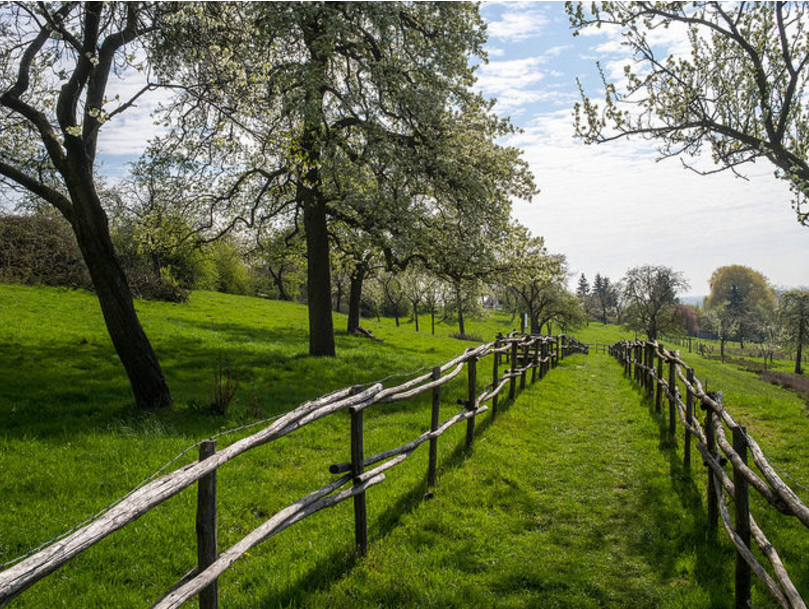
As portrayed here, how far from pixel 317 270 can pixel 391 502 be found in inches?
438

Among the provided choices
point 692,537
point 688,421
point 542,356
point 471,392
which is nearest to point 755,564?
point 692,537

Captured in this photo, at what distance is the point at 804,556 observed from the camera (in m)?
5.34

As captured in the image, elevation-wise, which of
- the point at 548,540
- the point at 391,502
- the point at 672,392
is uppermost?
the point at 672,392

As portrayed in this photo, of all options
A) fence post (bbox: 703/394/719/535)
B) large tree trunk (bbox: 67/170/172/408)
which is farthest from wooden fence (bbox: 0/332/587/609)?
large tree trunk (bbox: 67/170/172/408)

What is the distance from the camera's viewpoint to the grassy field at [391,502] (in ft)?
15.6

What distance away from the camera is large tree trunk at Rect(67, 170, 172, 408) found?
370 inches

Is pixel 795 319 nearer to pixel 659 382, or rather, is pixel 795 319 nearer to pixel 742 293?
pixel 659 382

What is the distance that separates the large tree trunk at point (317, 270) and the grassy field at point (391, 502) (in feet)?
11.6

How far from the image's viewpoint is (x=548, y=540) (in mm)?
5949

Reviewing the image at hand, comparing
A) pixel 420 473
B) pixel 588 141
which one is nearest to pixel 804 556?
pixel 420 473

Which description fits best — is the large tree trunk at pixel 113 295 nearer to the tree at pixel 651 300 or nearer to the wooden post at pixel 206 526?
the wooden post at pixel 206 526

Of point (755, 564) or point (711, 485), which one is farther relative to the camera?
point (711, 485)

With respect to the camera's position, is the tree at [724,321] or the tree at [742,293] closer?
the tree at [724,321]

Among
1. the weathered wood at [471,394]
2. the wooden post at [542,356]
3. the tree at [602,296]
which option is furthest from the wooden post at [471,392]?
the tree at [602,296]
